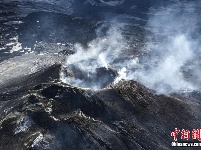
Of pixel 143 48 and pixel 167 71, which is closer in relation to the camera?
pixel 167 71

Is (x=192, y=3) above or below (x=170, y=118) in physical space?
below

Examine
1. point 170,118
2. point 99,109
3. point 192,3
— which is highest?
point 99,109

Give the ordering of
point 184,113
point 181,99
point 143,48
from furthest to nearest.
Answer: point 143,48, point 181,99, point 184,113

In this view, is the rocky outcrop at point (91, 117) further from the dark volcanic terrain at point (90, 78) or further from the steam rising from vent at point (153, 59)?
the steam rising from vent at point (153, 59)

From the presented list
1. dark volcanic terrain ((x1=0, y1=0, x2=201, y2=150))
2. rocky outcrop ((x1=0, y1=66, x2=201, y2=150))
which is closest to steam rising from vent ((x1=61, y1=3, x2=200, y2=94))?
dark volcanic terrain ((x1=0, y1=0, x2=201, y2=150))

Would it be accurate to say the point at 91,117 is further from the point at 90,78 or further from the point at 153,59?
the point at 153,59

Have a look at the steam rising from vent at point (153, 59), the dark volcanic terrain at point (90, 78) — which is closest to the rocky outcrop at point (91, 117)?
the dark volcanic terrain at point (90, 78)

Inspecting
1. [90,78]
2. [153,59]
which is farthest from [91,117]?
[153,59]

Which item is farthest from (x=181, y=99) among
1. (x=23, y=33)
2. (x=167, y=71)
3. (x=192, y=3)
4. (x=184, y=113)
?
(x=192, y=3)

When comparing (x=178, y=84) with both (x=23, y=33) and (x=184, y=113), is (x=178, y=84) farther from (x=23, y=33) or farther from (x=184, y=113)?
(x=23, y=33)
